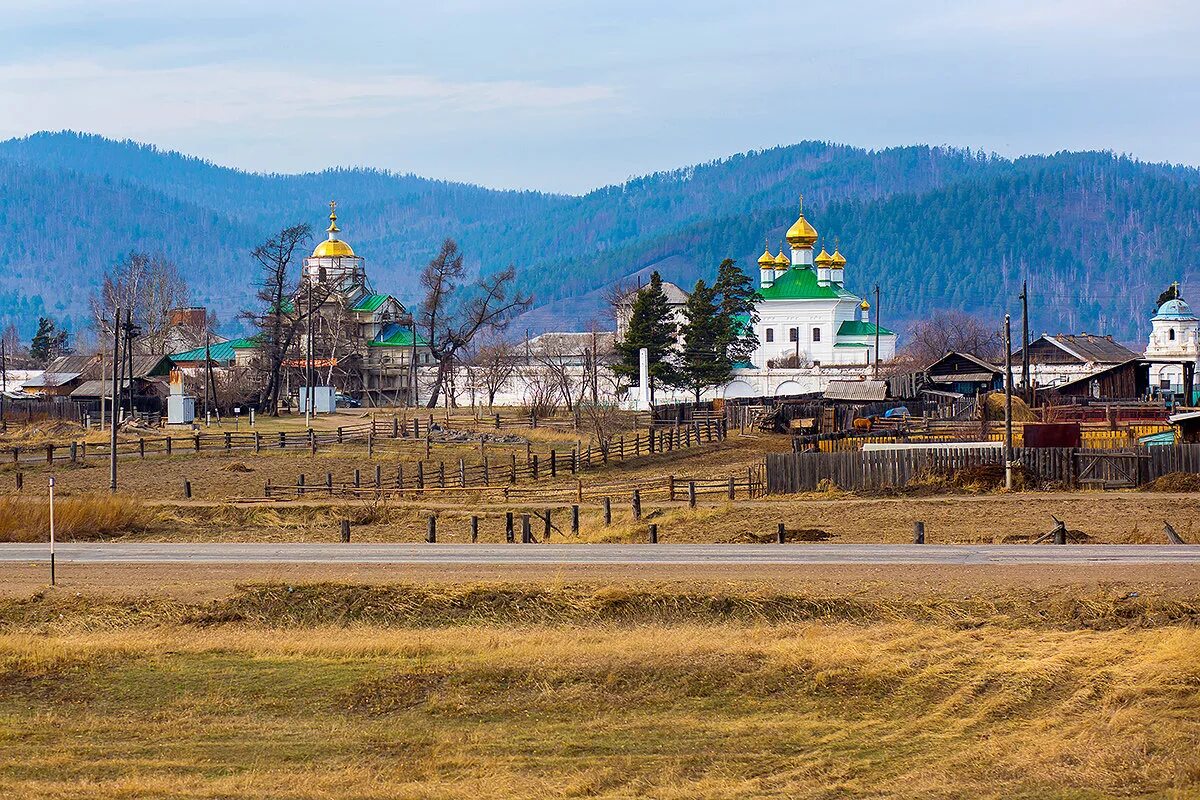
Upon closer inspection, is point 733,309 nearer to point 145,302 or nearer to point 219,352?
point 219,352

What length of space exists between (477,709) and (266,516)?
66.7ft

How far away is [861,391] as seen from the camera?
229ft

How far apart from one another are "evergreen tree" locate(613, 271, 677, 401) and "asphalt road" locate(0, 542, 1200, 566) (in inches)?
2066

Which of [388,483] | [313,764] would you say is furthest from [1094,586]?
[388,483]

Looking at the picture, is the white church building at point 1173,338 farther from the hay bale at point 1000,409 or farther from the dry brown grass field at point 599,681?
the dry brown grass field at point 599,681

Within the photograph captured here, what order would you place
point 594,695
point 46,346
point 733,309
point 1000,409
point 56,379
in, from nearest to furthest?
point 594,695 < point 1000,409 < point 733,309 < point 56,379 < point 46,346

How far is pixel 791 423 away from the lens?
6303 centimetres

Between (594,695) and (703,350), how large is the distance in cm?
6591

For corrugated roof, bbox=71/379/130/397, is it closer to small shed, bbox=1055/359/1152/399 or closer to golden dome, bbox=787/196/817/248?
small shed, bbox=1055/359/1152/399

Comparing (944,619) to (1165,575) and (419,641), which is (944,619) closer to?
(1165,575)

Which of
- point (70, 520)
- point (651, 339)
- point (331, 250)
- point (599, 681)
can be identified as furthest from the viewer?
point (331, 250)

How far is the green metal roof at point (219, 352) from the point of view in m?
102

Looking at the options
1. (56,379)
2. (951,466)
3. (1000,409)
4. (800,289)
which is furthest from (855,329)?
(951,466)

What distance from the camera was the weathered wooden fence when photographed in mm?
39156
